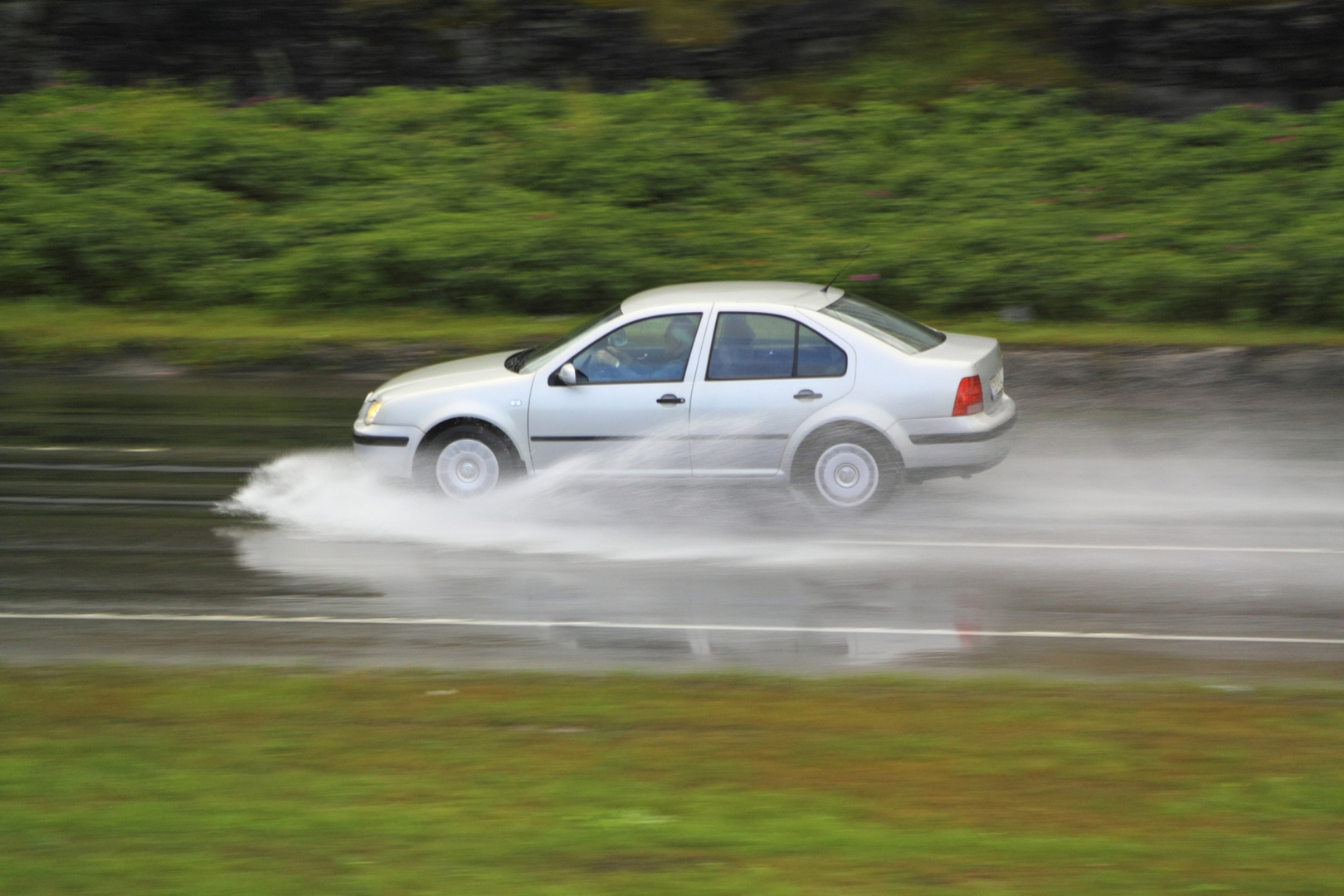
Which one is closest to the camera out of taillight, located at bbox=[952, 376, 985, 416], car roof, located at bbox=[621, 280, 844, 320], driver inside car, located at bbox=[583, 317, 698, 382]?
taillight, located at bbox=[952, 376, 985, 416]

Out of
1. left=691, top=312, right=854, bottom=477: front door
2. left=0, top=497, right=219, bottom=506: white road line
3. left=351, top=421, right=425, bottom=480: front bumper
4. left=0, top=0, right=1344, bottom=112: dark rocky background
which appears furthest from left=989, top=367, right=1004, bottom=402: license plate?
left=0, top=0, right=1344, bottom=112: dark rocky background

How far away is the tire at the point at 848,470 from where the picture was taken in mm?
9367

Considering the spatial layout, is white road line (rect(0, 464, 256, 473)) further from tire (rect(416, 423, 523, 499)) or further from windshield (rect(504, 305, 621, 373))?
windshield (rect(504, 305, 621, 373))

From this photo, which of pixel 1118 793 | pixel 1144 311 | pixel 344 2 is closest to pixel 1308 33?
pixel 1144 311

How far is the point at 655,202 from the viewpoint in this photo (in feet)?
63.3

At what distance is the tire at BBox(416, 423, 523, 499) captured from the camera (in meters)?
9.70

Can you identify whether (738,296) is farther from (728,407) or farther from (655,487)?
(655,487)

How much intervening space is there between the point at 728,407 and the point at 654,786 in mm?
4506

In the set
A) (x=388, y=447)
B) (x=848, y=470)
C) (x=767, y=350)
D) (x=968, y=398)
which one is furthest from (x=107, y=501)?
(x=968, y=398)

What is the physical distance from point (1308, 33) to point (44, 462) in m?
18.9

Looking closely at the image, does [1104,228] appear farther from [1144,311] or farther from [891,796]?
[891,796]

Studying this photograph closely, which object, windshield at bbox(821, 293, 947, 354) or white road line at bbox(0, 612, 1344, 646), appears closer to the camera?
white road line at bbox(0, 612, 1344, 646)

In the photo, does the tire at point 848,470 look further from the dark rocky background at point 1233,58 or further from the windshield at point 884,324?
the dark rocky background at point 1233,58

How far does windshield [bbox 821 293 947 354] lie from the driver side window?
96cm
